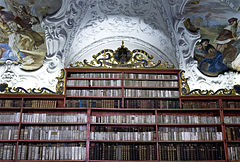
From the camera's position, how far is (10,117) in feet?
21.4

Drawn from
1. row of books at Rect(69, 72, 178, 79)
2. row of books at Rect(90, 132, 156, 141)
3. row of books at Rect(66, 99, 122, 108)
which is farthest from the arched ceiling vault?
row of books at Rect(90, 132, 156, 141)

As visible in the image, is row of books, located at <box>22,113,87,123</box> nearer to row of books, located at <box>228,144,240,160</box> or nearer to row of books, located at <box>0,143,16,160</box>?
row of books, located at <box>0,143,16,160</box>

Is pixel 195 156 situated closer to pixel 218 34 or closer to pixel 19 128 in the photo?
pixel 218 34

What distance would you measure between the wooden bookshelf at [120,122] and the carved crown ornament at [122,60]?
0.81 ft

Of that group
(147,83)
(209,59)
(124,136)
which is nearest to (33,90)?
(124,136)

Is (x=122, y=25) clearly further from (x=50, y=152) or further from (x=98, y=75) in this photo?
(x=50, y=152)

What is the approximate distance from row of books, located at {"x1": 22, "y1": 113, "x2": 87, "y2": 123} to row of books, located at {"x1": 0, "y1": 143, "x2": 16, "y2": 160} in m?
0.60

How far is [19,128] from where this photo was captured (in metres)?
6.39

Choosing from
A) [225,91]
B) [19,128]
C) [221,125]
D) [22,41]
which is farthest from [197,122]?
[22,41]

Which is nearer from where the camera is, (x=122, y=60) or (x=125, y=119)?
(x=125, y=119)

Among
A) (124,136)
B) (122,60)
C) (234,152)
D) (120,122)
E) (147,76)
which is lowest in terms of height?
(234,152)

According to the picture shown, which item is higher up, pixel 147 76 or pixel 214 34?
pixel 214 34

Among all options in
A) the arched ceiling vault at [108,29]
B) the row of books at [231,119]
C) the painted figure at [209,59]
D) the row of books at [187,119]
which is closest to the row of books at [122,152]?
the row of books at [187,119]

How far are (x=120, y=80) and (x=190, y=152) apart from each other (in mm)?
2211
